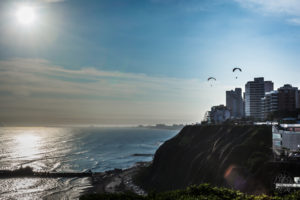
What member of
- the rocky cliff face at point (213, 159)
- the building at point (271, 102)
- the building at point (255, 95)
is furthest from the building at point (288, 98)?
the rocky cliff face at point (213, 159)

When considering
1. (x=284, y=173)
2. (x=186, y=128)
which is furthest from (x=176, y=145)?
(x=284, y=173)

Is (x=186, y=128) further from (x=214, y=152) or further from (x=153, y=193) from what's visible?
(x=153, y=193)

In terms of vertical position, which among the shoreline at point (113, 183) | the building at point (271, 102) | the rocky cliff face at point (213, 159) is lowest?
the shoreline at point (113, 183)

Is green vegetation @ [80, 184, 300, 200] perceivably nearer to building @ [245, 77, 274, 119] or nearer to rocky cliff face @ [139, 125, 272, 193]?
rocky cliff face @ [139, 125, 272, 193]

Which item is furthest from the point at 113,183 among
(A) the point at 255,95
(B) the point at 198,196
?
(A) the point at 255,95

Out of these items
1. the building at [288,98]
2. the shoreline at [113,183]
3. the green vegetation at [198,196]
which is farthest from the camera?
the building at [288,98]

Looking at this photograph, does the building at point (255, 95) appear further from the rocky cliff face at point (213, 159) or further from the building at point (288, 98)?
the rocky cliff face at point (213, 159)

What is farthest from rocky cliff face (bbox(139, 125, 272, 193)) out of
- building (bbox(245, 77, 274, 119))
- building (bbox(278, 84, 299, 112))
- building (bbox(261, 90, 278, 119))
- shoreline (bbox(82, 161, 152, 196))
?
building (bbox(245, 77, 274, 119))
